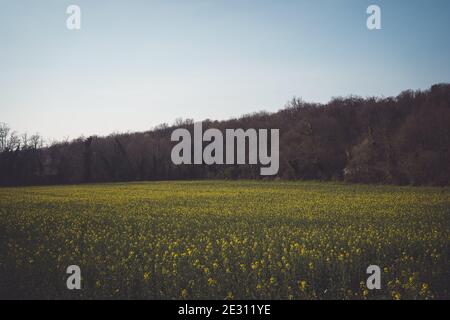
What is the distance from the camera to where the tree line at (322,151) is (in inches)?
2037

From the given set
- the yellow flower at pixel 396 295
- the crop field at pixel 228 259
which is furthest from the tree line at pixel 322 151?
the yellow flower at pixel 396 295

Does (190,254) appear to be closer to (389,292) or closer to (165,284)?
(165,284)

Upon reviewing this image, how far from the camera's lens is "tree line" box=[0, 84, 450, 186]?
51750 millimetres

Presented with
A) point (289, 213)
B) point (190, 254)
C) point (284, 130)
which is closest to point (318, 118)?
point (284, 130)

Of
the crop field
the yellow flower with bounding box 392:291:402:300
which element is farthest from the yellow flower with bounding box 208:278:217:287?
the yellow flower with bounding box 392:291:402:300

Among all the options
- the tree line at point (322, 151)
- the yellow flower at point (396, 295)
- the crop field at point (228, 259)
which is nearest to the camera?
the yellow flower at point (396, 295)

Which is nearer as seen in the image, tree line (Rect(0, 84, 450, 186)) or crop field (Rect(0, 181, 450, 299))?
crop field (Rect(0, 181, 450, 299))

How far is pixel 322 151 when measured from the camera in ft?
221

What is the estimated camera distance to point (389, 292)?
767cm

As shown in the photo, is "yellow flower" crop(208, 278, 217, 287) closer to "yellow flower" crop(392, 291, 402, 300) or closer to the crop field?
the crop field

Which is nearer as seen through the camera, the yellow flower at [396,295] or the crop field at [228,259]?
the yellow flower at [396,295]

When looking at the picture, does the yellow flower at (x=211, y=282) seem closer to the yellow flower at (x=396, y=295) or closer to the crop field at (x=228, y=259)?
the crop field at (x=228, y=259)

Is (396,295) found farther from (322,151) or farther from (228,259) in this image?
(322,151)
